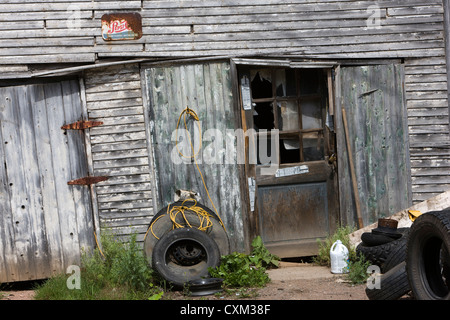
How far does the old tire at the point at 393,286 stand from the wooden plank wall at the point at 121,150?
9.73 feet

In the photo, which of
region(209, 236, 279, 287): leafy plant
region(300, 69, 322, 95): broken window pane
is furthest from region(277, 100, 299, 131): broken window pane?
region(209, 236, 279, 287): leafy plant

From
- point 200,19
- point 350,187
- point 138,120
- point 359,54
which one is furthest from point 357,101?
point 138,120

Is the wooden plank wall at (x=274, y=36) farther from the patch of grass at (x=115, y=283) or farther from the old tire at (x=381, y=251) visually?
the patch of grass at (x=115, y=283)

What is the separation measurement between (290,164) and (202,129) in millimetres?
1205

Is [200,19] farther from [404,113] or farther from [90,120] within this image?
[404,113]

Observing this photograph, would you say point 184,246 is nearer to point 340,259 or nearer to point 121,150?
point 121,150

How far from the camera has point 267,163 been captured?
6.95 m

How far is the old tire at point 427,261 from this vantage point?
4609mm

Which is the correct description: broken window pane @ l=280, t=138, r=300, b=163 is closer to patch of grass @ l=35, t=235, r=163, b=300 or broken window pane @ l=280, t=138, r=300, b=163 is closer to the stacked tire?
the stacked tire

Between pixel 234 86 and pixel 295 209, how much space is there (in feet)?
5.70

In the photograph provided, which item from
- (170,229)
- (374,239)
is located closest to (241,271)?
(170,229)

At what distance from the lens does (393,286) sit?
489 centimetres

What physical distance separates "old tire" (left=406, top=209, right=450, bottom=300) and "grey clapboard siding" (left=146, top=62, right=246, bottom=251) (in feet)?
8.27

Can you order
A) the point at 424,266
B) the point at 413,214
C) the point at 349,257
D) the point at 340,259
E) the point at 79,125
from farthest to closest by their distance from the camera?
1. the point at 79,125
2. the point at 349,257
3. the point at 340,259
4. the point at 413,214
5. the point at 424,266
